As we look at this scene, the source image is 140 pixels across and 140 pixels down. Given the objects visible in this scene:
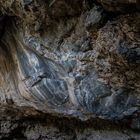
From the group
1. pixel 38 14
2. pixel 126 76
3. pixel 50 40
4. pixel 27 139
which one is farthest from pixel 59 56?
pixel 27 139

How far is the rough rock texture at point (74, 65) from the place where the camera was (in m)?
1.45

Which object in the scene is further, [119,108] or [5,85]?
[5,85]

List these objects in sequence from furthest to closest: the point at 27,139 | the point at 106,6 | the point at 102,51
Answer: the point at 27,139 < the point at 102,51 < the point at 106,6

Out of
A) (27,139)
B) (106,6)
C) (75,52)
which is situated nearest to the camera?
(106,6)

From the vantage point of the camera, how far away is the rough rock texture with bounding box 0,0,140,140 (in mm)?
1445

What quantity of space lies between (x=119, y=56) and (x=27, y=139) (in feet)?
3.21

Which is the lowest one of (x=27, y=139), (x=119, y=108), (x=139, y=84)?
(x=27, y=139)

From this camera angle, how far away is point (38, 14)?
1602mm

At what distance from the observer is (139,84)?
1.57 metres

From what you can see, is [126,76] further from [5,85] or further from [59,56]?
[5,85]

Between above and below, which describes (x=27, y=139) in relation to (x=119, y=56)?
below

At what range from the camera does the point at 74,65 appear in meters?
1.67

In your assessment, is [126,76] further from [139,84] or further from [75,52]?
[75,52]

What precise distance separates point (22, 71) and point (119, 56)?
0.63 m
